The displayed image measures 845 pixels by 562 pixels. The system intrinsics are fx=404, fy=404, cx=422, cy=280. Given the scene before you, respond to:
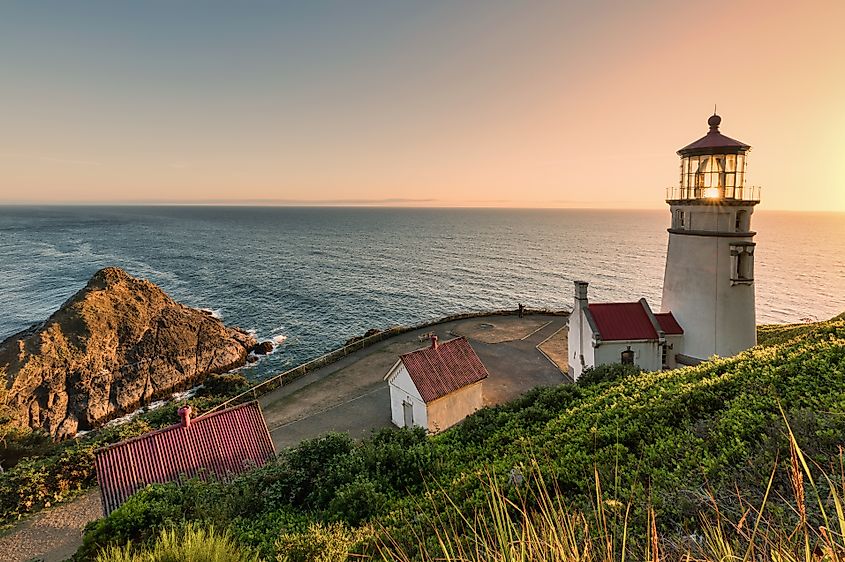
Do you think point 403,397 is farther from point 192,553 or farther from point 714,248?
point 714,248

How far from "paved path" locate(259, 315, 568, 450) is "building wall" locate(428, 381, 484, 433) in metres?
1.81

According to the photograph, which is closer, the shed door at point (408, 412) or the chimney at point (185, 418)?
the chimney at point (185, 418)

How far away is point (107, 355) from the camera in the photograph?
28.1 meters

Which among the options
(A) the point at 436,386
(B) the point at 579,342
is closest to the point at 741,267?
(B) the point at 579,342

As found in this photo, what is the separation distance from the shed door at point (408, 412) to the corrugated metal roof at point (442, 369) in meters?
1.17

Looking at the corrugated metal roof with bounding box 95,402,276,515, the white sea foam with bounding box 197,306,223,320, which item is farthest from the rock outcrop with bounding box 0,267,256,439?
the corrugated metal roof with bounding box 95,402,276,515

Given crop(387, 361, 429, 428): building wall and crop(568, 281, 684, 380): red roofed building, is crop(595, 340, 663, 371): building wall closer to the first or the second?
crop(568, 281, 684, 380): red roofed building

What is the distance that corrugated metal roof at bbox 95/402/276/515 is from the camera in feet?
35.2

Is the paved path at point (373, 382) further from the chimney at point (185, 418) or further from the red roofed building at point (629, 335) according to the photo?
the chimney at point (185, 418)

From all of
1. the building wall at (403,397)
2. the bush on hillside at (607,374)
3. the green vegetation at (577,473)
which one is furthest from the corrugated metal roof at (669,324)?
the building wall at (403,397)

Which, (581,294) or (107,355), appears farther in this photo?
(107,355)

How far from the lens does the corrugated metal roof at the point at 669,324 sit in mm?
17328

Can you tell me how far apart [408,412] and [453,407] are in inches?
74.6

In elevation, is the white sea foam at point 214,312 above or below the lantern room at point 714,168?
below
